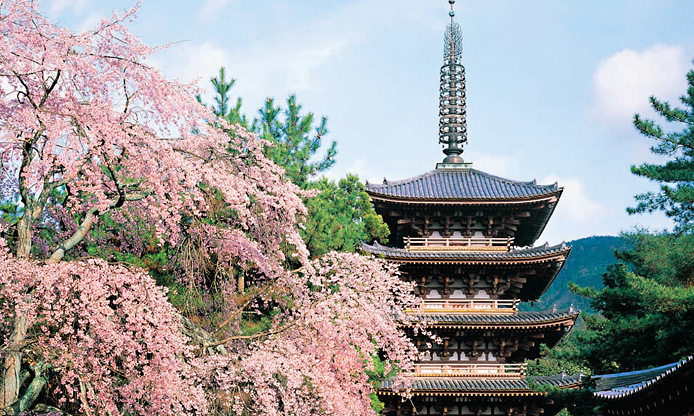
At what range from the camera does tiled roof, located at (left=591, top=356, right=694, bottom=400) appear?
33.0 ft

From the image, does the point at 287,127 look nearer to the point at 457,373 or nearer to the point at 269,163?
the point at 269,163

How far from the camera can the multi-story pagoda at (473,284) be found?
61.6 feet

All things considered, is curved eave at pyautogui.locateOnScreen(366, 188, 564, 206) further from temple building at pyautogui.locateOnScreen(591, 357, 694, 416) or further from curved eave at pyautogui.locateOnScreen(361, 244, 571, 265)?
temple building at pyautogui.locateOnScreen(591, 357, 694, 416)

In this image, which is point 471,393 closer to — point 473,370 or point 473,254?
point 473,370

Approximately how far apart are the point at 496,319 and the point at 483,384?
1.85 meters

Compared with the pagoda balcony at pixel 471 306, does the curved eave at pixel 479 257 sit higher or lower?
higher

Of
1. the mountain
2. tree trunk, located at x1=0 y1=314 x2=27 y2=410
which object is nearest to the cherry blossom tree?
tree trunk, located at x1=0 y1=314 x2=27 y2=410

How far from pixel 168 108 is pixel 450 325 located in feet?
37.8

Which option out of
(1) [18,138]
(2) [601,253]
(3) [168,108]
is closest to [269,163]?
(3) [168,108]

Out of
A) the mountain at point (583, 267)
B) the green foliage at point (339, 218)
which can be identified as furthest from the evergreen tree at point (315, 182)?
the mountain at point (583, 267)

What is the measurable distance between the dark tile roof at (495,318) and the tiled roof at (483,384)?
5.19ft

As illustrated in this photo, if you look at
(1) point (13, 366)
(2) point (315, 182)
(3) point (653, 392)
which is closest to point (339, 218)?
(2) point (315, 182)

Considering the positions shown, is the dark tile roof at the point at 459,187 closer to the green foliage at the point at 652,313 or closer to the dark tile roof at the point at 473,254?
the dark tile roof at the point at 473,254

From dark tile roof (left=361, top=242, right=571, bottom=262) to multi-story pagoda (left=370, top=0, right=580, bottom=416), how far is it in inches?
1.2
